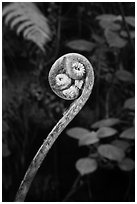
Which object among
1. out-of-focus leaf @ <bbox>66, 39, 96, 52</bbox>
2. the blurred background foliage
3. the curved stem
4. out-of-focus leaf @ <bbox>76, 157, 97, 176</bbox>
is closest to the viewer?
the curved stem

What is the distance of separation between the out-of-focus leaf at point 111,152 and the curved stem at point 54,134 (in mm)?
766

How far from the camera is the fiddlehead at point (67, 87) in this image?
24.6 inches

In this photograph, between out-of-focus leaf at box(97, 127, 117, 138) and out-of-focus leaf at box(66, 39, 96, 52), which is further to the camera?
out-of-focus leaf at box(66, 39, 96, 52)

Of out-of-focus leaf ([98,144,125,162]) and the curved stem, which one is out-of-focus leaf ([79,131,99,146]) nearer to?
out-of-focus leaf ([98,144,125,162])

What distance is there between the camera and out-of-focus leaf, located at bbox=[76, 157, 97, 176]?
4.41 ft

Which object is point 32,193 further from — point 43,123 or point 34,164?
point 34,164

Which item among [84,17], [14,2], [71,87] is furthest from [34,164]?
[84,17]

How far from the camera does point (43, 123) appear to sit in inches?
69.6

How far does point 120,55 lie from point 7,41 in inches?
22.3

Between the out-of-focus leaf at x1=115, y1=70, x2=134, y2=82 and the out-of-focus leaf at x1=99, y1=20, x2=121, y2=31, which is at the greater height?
the out-of-focus leaf at x1=99, y1=20, x2=121, y2=31

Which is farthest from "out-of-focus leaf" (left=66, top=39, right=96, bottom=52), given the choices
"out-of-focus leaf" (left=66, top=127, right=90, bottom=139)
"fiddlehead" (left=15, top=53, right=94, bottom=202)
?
"fiddlehead" (left=15, top=53, right=94, bottom=202)

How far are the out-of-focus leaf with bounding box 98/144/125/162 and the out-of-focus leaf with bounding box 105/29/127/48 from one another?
413mm

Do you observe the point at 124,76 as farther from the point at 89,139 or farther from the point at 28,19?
the point at 28,19

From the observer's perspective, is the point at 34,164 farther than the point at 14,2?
No
